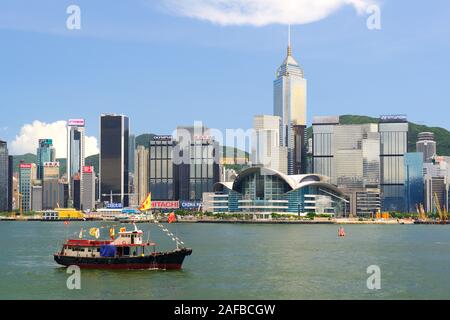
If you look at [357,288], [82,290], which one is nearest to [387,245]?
[357,288]

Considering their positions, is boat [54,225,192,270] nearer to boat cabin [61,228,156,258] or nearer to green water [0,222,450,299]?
boat cabin [61,228,156,258]

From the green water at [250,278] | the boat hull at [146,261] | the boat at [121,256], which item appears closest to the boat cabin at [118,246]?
the boat at [121,256]

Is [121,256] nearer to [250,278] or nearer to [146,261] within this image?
[146,261]

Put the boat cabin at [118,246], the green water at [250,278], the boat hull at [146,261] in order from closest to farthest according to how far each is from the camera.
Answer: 1. the green water at [250,278]
2. the boat hull at [146,261]
3. the boat cabin at [118,246]

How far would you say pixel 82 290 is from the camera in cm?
5522

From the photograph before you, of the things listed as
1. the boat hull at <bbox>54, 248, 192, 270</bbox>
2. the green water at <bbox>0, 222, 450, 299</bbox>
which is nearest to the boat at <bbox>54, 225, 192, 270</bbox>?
the boat hull at <bbox>54, 248, 192, 270</bbox>

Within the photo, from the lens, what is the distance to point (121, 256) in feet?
219

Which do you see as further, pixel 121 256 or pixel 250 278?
pixel 121 256

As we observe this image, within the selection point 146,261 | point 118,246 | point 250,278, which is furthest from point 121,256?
point 250,278

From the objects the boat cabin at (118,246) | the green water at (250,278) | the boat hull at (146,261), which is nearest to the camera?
the green water at (250,278)

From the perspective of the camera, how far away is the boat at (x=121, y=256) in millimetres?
66188

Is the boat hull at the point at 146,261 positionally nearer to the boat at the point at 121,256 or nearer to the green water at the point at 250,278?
the boat at the point at 121,256

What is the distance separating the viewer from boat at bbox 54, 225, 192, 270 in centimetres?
6619
